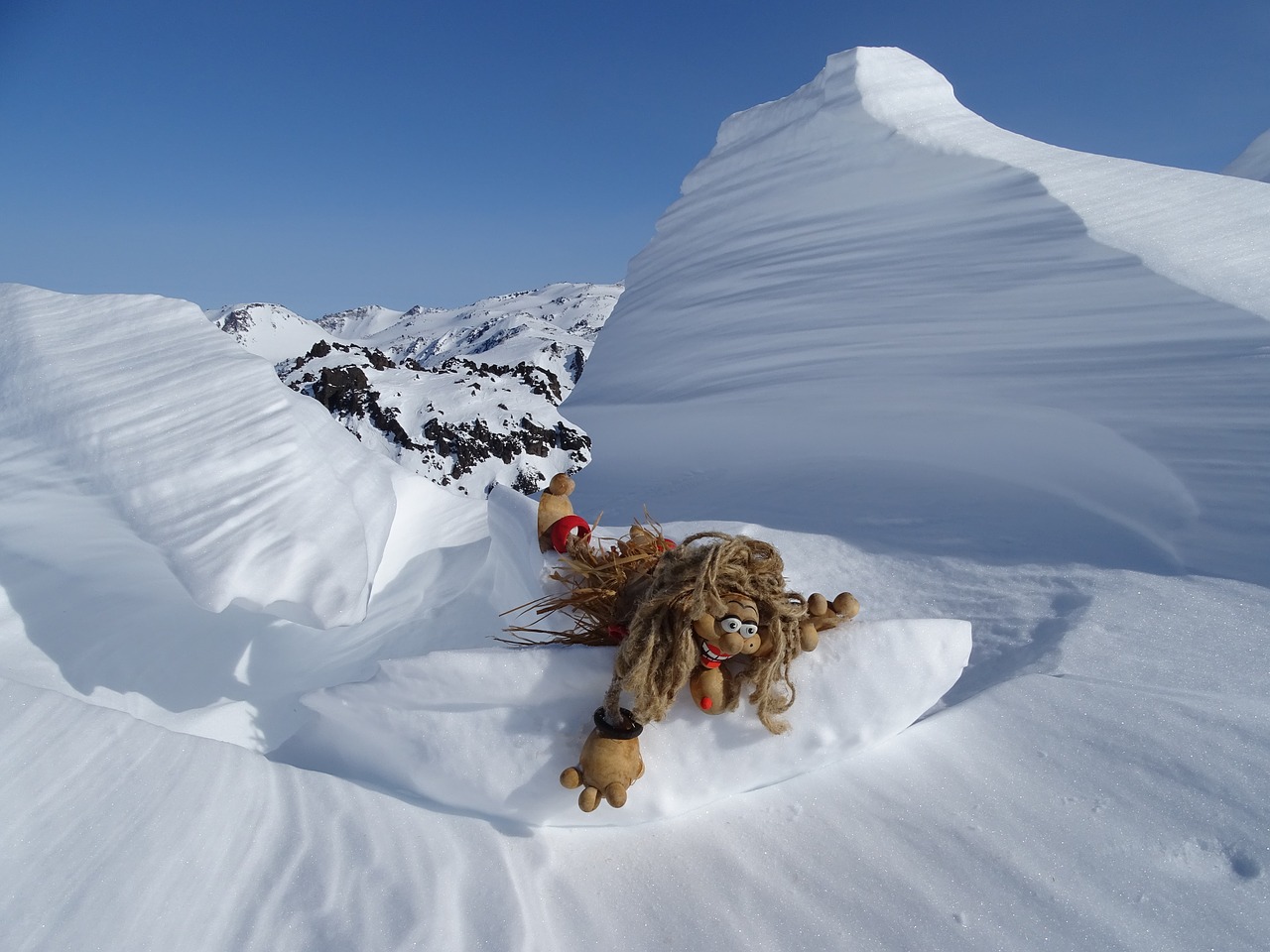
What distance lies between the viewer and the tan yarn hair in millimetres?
1223

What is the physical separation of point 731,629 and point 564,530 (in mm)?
697

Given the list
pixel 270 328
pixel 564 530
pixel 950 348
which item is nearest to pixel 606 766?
pixel 564 530

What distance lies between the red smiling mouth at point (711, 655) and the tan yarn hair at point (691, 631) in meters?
0.02

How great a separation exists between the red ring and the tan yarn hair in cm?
49

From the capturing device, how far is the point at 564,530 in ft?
5.85

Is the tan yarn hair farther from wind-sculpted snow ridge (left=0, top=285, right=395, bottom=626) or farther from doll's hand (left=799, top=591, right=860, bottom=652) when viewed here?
wind-sculpted snow ridge (left=0, top=285, right=395, bottom=626)

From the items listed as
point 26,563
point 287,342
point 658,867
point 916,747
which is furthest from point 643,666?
point 287,342

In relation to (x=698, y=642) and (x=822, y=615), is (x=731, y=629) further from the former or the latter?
(x=822, y=615)

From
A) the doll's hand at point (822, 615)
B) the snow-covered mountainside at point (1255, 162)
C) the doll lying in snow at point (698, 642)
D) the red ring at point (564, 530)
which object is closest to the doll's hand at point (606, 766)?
the doll lying in snow at point (698, 642)

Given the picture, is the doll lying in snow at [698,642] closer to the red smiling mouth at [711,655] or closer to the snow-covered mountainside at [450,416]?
the red smiling mouth at [711,655]

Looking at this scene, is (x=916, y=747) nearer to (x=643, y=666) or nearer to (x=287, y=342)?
(x=643, y=666)

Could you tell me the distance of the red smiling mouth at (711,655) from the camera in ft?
3.99

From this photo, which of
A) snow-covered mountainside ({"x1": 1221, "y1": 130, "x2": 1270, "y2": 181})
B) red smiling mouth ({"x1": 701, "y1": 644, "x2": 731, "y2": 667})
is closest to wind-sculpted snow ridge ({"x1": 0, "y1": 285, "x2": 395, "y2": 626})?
red smiling mouth ({"x1": 701, "y1": 644, "x2": 731, "y2": 667})

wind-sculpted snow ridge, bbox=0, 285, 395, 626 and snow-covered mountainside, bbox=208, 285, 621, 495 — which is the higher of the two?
wind-sculpted snow ridge, bbox=0, 285, 395, 626
